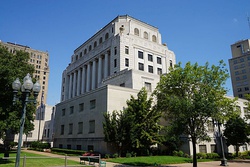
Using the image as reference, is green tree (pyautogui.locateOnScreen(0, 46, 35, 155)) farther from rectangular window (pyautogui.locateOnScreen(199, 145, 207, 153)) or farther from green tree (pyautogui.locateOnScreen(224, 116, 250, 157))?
green tree (pyautogui.locateOnScreen(224, 116, 250, 157))

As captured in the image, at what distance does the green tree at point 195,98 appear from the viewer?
18095 millimetres

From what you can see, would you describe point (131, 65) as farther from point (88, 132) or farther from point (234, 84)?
point (234, 84)

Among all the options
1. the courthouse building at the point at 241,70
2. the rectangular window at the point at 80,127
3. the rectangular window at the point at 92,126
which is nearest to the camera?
the rectangular window at the point at 92,126

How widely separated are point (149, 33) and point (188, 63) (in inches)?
1694

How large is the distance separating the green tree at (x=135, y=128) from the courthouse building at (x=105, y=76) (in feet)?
9.11

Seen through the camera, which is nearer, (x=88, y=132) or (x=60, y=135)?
(x=88, y=132)

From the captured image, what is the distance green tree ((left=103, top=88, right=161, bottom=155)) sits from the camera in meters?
25.8

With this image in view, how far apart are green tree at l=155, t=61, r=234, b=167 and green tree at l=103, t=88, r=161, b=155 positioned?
6129 mm

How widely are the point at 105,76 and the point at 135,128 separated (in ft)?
94.8

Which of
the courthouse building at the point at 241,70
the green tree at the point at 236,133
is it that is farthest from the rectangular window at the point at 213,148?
the courthouse building at the point at 241,70

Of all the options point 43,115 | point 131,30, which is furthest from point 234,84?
point 43,115

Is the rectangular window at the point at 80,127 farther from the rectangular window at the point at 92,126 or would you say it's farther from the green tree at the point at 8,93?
the green tree at the point at 8,93

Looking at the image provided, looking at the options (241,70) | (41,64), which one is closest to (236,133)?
(241,70)

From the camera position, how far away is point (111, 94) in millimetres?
30000
